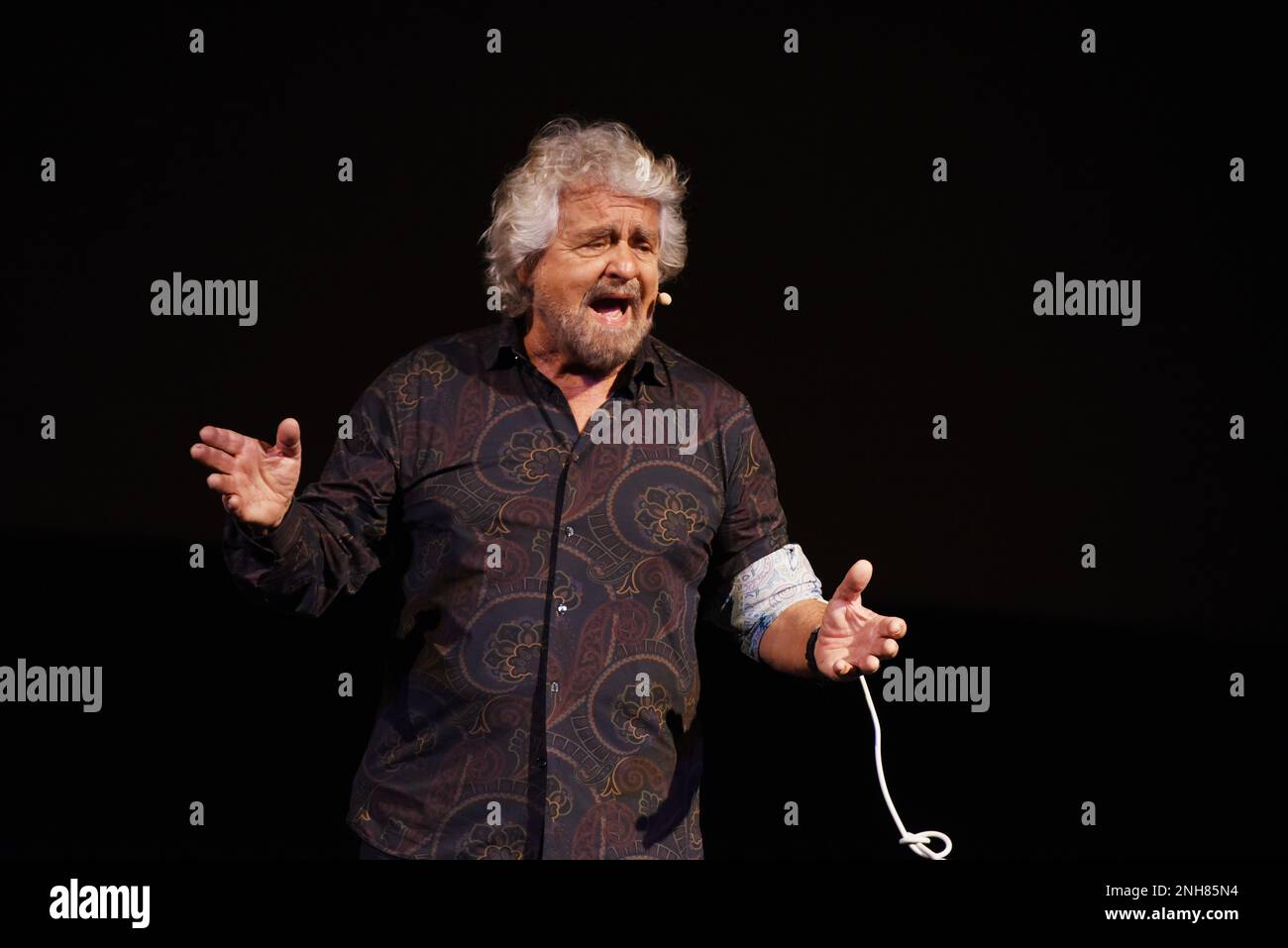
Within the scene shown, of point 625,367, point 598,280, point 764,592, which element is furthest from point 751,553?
point 598,280

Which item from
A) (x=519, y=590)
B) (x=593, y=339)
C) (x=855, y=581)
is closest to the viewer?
(x=855, y=581)

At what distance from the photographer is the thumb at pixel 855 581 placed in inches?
98.6

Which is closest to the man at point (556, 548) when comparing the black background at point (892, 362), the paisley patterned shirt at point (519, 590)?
the paisley patterned shirt at point (519, 590)

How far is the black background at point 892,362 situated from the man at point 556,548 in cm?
46

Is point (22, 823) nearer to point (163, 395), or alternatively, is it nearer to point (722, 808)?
point (163, 395)

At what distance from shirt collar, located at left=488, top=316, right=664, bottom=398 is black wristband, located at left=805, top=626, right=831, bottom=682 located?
51 centimetres

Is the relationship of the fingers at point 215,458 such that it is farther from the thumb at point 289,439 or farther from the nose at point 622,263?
the nose at point 622,263

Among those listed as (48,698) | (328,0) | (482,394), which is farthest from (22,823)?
(328,0)

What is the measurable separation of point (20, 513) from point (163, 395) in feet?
1.15

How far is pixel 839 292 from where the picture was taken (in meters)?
3.33

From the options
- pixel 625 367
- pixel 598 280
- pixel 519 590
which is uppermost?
pixel 598 280

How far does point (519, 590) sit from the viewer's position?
264cm

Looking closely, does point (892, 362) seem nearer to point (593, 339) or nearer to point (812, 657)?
point (593, 339)

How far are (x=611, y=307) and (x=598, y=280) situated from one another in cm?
6
